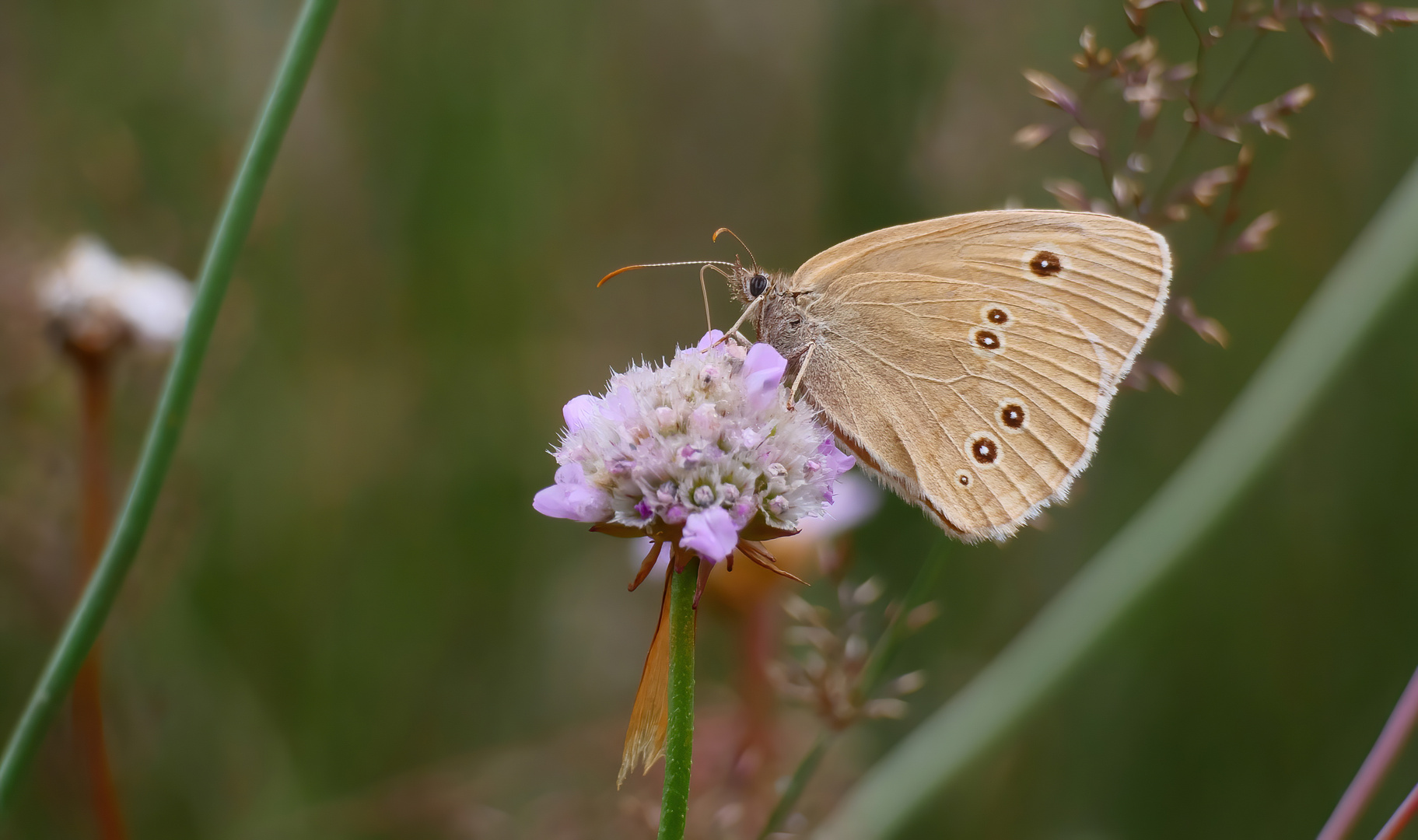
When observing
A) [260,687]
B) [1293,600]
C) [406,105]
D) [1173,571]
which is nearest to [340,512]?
[260,687]

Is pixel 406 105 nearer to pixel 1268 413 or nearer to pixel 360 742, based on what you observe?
pixel 360 742

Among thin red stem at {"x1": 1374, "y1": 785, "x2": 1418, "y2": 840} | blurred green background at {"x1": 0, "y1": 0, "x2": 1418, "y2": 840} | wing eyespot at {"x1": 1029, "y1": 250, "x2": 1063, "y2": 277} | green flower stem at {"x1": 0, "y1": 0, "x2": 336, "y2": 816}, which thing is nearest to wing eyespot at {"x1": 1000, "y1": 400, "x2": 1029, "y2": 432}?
wing eyespot at {"x1": 1029, "y1": 250, "x2": 1063, "y2": 277}

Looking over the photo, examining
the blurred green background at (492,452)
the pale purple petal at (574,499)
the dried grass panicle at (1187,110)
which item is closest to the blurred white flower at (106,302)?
the blurred green background at (492,452)

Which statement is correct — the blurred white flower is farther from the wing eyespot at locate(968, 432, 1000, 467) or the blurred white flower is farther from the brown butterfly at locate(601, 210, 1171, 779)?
the wing eyespot at locate(968, 432, 1000, 467)

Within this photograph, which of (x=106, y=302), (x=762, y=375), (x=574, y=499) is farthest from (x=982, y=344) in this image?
(x=106, y=302)

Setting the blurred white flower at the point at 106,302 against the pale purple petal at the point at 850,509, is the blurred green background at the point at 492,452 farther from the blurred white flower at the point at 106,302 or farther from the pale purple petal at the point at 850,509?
the blurred white flower at the point at 106,302

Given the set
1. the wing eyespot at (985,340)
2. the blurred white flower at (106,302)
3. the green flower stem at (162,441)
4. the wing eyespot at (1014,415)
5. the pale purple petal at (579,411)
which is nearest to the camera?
the green flower stem at (162,441)

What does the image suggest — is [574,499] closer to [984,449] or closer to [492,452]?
[984,449]
